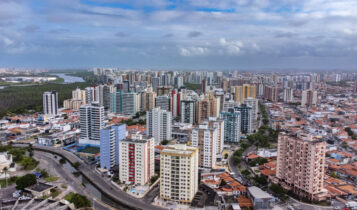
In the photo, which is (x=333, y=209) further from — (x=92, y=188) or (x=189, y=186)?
(x=92, y=188)

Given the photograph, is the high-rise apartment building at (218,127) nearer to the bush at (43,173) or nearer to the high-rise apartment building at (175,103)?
the bush at (43,173)

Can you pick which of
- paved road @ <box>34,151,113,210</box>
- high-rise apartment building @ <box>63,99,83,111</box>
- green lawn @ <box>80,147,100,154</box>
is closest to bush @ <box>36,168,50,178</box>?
paved road @ <box>34,151,113,210</box>

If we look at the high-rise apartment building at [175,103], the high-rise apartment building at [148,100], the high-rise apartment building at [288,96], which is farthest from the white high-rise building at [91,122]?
the high-rise apartment building at [288,96]

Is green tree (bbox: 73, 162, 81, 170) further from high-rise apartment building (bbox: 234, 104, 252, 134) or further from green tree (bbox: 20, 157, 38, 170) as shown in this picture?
high-rise apartment building (bbox: 234, 104, 252, 134)

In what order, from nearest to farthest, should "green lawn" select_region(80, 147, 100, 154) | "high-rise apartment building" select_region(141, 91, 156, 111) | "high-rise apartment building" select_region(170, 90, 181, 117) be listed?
"green lawn" select_region(80, 147, 100, 154)
"high-rise apartment building" select_region(170, 90, 181, 117)
"high-rise apartment building" select_region(141, 91, 156, 111)

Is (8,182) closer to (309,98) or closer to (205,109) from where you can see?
(205,109)

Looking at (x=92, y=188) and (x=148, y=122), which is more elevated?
(x=148, y=122)

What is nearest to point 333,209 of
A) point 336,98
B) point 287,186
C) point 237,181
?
point 287,186
